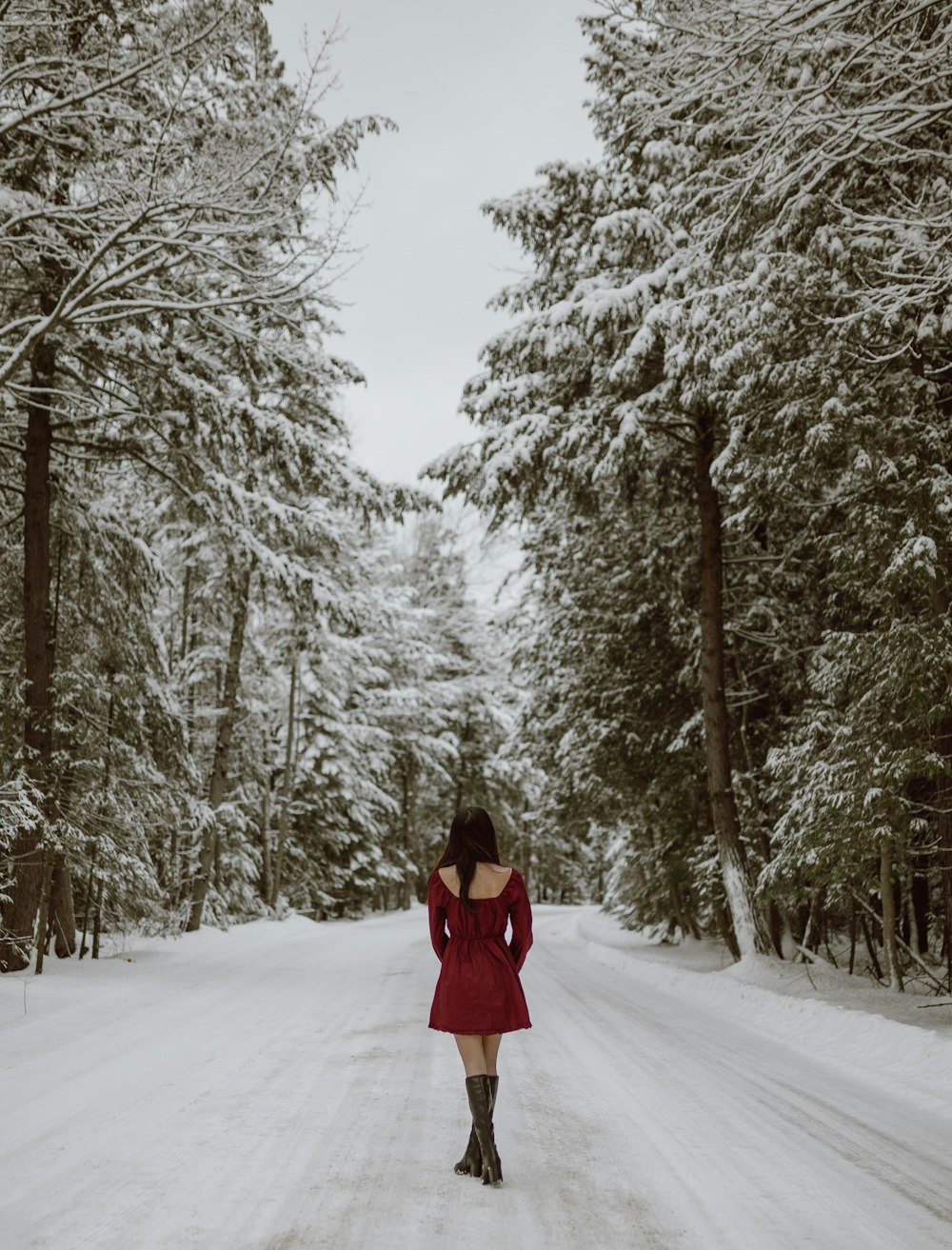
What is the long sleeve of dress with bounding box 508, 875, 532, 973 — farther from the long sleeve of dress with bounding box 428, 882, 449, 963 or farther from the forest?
the forest

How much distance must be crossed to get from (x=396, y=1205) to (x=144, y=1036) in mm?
4305

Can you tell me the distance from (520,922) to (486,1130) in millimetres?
884

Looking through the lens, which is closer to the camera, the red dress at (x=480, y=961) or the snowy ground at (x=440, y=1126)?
the snowy ground at (x=440, y=1126)

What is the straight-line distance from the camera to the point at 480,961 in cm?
459

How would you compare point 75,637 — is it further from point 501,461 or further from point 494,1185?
point 494,1185

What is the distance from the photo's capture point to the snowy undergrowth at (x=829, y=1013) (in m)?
7.24

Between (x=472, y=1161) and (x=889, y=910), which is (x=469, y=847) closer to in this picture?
(x=472, y=1161)

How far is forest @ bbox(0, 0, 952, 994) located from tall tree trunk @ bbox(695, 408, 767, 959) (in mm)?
54

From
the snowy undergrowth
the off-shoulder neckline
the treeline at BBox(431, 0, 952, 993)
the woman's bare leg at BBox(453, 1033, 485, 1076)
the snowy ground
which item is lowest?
the snowy undergrowth

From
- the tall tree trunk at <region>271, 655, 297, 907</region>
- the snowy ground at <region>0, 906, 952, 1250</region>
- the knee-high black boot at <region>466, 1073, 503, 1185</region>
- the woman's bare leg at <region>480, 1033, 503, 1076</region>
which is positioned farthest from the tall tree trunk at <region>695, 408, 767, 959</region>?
the tall tree trunk at <region>271, 655, 297, 907</region>

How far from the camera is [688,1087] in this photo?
645 centimetres

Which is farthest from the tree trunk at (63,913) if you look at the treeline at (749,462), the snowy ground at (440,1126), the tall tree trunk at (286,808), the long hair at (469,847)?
the tall tree trunk at (286,808)

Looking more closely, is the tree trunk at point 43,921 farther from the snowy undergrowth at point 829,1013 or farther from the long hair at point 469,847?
the long hair at point 469,847

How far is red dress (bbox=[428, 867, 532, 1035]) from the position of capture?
14.8 feet
